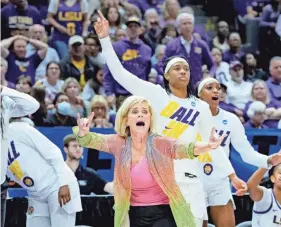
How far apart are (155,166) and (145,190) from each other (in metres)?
0.18

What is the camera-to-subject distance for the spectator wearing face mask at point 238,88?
13086 millimetres

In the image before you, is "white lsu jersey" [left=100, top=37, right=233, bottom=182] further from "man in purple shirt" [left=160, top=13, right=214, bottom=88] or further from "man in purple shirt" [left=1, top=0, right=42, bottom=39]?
"man in purple shirt" [left=1, top=0, right=42, bottom=39]

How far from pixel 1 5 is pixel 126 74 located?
646cm

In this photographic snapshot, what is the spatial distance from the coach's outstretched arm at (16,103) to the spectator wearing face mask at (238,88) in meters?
5.17

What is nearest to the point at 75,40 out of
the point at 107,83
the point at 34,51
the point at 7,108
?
the point at 34,51

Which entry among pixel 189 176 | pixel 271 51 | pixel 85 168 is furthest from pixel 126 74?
pixel 271 51

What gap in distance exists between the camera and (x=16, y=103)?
8031 mm

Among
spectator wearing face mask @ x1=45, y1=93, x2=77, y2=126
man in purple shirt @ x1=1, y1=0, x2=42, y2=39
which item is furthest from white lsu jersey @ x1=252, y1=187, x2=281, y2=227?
man in purple shirt @ x1=1, y1=0, x2=42, y2=39

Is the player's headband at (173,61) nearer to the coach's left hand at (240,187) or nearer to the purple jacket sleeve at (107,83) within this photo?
the coach's left hand at (240,187)

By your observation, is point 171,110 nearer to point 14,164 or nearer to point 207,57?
point 14,164

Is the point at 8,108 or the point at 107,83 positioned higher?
the point at 8,108

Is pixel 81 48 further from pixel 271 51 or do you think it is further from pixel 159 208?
pixel 159 208

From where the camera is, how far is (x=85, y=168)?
32.6 ft

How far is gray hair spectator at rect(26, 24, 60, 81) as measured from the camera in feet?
42.7
